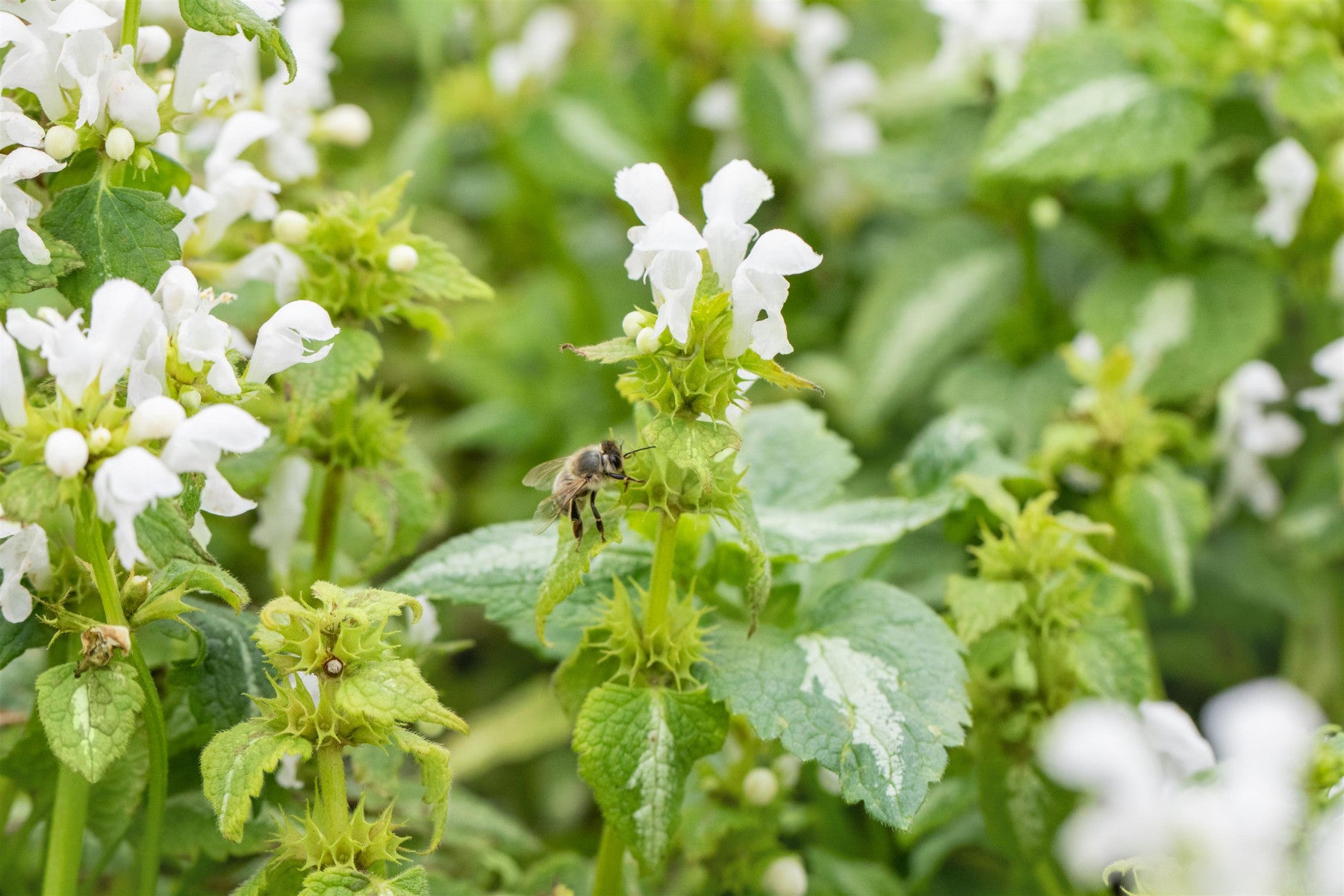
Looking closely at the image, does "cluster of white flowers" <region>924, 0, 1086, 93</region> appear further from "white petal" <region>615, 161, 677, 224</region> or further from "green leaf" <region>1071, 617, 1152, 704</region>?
"white petal" <region>615, 161, 677, 224</region>

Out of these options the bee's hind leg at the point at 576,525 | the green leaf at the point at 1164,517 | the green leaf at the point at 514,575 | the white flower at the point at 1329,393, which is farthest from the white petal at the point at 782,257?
the white flower at the point at 1329,393

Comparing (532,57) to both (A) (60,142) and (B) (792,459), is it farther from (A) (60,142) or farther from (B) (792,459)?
(A) (60,142)

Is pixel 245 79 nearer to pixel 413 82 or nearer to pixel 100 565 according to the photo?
pixel 100 565

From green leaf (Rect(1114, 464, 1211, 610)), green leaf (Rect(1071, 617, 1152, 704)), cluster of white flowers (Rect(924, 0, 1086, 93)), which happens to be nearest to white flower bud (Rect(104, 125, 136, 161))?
green leaf (Rect(1071, 617, 1152, 704))

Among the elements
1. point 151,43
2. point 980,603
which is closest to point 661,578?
point 980,603

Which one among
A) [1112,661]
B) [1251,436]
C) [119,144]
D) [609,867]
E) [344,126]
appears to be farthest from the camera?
[1251,436]

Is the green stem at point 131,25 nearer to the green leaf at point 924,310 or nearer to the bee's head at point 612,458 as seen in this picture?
the bee's head at point 612,458
